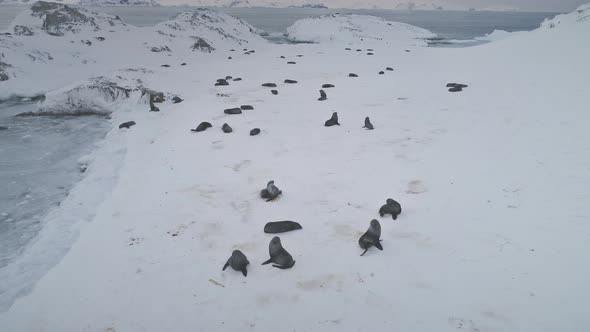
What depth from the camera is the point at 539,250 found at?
4.10 m

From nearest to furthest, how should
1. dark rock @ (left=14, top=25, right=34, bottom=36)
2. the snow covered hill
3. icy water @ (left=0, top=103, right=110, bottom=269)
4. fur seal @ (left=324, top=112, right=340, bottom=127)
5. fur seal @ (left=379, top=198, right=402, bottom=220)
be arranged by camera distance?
fur seal @ (left=379, top=198, right=402, bottom=220)
icy water @ (left=0, top=103, right=110, bottom=269)
fur seal @ (left=324, top=112, right=340, bottom=127)
the snow covered hill
dark rock @ (left=14, top=25, right=34, bottom=36)

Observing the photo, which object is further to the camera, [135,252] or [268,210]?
[268,210]

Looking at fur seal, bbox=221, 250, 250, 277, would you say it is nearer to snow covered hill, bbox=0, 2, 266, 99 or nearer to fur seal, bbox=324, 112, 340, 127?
fur seal, bbox=324, 112, 340, 127

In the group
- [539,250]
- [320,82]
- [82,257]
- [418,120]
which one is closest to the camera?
[539,250]

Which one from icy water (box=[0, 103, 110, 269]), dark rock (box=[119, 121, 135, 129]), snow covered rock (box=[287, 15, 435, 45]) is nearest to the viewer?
icy water (box=[0, 103, 110, 269])

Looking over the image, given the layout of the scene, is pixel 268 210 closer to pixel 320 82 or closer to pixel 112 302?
pixel 112 302

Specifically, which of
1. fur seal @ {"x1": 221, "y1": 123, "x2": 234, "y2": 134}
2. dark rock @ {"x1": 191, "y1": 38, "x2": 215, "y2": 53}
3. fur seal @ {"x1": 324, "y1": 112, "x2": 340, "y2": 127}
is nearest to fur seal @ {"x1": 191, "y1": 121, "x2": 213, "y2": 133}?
fur seal @ {"x1": 221, "y1": 123, "x2": 234, "y2": 134}

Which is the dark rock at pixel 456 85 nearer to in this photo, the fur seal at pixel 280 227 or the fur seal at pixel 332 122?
the fur seal at pixel 332 122

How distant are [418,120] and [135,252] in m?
7.24

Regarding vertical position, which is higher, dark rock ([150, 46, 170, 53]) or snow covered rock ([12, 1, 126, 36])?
snow covered rock ([12, 1, 126, 36])

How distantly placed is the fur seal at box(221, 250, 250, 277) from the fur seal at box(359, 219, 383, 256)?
1.40 m

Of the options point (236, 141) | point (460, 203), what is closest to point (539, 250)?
point (460, 203)

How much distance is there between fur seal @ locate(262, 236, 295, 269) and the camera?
4.24m

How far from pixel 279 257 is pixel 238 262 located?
1.57 feet
